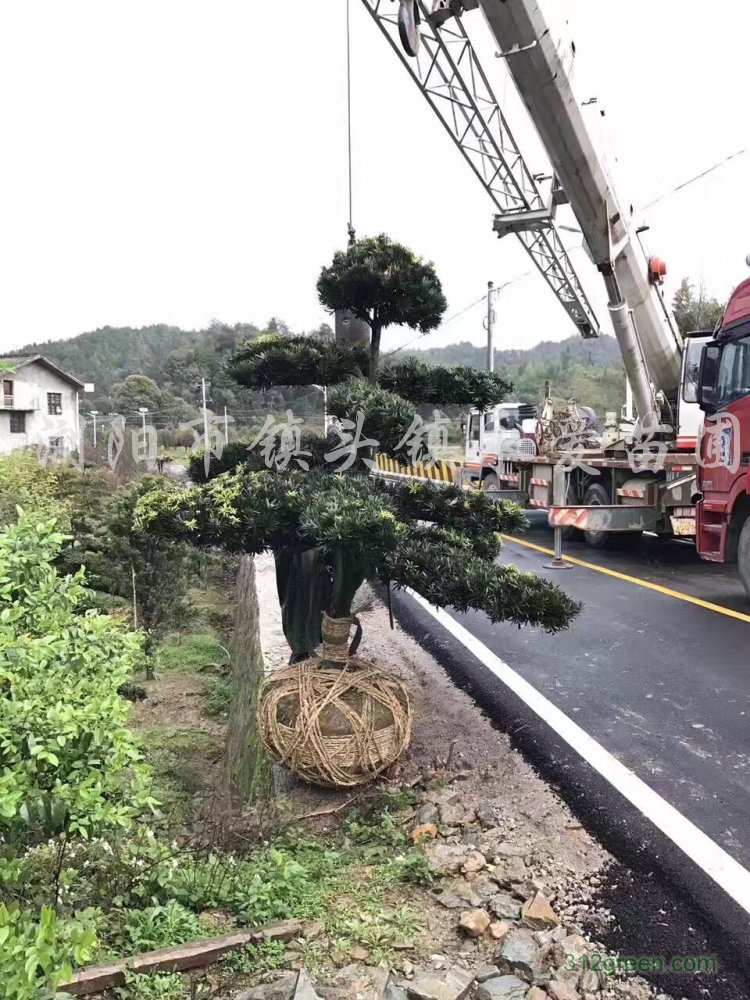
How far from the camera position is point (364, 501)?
3.12 m

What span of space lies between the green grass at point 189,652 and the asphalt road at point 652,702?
82.4 inches

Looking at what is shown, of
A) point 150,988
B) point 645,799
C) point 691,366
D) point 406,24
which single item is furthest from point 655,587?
point 150,988

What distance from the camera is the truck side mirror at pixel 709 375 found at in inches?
272

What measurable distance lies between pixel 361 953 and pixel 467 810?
0.97m

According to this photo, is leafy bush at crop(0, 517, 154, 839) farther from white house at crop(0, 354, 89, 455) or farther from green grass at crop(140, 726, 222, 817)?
white house at crop(0, 354, 89, 455)

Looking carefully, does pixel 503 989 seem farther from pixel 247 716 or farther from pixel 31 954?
pixel 247 716

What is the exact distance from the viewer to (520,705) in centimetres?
429

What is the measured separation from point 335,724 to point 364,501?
1.02 meters

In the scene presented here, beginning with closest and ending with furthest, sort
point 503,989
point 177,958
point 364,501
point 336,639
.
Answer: point 503,989
point 177,958
point 364,501
point 336,639

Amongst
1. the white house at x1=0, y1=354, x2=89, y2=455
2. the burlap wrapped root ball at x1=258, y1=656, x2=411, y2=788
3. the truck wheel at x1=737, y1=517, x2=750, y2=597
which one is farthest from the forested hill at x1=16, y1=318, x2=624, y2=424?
the burlap wrapped root ball at x1=258, y1=656, x2=411, y2=788

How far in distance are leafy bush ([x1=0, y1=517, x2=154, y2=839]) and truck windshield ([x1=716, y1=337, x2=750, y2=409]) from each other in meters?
6.26

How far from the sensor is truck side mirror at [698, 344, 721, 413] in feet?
22.7

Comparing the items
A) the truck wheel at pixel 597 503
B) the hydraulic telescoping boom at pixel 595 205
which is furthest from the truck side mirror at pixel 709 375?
the truck wheel at pixel 597 503

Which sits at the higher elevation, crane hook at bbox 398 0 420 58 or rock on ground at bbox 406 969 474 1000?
crane hook at bbox 398 0 420 58
